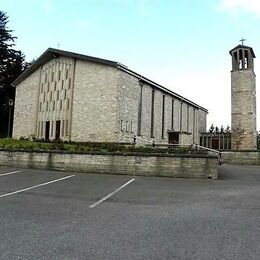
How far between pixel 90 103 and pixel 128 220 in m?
19.5

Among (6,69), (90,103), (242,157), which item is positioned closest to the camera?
(242,157)

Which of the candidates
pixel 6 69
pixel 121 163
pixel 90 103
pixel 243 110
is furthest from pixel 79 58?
pixel 6 69

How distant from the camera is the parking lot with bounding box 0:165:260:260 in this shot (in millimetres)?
5395

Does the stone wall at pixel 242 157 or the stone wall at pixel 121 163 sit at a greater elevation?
the stone wall at pixel 242 157

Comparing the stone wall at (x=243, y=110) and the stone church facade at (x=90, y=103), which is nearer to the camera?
the stone church facade at (x=90, y=103)

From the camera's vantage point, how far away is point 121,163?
1642 centimetres

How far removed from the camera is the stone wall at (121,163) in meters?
15.5

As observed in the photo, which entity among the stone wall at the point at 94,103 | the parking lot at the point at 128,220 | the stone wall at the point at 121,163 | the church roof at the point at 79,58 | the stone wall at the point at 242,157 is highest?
the church roof at the point at 79,58

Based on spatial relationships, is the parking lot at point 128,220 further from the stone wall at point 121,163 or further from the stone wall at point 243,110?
the stone wall at point 243,110

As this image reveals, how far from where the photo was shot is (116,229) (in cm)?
A: 670

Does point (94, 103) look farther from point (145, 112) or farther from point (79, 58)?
point (145, 112)

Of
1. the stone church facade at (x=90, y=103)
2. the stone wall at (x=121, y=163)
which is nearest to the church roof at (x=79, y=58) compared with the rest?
the stone church facade at (x=90, y=103)

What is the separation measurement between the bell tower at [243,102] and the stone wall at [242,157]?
530cm

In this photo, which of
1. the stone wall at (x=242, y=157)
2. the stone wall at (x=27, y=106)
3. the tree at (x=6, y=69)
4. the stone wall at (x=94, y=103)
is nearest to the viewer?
the stone wall at (x=242, y=157)
